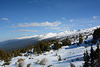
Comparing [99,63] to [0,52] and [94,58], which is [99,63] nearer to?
[94,58]

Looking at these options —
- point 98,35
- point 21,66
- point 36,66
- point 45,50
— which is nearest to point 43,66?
point 36,66

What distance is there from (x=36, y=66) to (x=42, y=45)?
3266cm

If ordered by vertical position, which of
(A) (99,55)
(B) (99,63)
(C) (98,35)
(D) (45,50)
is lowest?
(D) (45,50)

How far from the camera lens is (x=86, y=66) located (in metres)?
14.0

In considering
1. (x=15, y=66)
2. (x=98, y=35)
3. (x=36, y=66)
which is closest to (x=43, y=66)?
(x=36, y=66)

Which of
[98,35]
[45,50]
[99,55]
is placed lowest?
[45,50]

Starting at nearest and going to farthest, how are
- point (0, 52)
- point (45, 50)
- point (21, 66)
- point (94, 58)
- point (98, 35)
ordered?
point (94, 58)
point (21, 66)
point (98, 35)
point (0, 52)
point (45, 50)

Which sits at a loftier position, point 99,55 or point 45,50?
point 99,55

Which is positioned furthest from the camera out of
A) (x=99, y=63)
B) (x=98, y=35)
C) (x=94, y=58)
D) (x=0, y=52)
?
(x=0, y=52)

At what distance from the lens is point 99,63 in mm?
13414

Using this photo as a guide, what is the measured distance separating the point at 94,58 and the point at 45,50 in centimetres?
3906

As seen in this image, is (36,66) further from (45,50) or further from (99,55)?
(45,50)

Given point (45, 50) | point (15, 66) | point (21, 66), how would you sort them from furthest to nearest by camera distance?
point (45, 50) → point (15, 66) → point (21, 66)

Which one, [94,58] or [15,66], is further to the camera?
[15,66]
